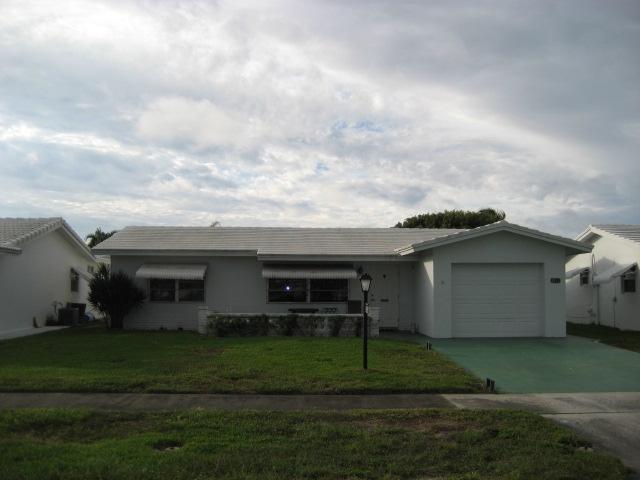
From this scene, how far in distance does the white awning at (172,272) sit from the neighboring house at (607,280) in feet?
46.7

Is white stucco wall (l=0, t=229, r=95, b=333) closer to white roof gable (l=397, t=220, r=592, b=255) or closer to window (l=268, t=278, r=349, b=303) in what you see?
window (l=268, t=278, r=349, b=303)

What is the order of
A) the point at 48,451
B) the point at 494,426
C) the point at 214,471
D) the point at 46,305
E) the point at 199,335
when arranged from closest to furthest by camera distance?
the point at 214,471 < the point at 48,451 < the point at 494,426 < the point at 199,335 < the point at 46,305

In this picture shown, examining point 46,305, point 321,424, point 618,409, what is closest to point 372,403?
point 321,424

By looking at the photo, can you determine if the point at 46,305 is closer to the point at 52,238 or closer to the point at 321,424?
the point at 52,238

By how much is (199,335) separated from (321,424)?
11.0 m

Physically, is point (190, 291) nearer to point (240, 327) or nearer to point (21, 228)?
point (240, 327)

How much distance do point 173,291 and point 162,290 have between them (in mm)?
394

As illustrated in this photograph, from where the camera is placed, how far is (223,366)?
11789mm

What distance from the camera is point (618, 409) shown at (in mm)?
8766

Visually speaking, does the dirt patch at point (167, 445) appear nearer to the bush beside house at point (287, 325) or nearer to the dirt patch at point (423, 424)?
the dirt patch at point (423, 424)

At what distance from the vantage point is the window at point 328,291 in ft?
68.2

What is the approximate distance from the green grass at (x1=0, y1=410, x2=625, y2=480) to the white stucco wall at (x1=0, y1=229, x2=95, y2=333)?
12501 millimetres

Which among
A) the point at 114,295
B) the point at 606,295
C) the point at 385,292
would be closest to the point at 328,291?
the point at 385,292

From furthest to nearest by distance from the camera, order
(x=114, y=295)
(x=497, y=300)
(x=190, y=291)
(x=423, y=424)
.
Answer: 1. (x=190, y=291)
2. (x=114, y=295)
3. (x=497, y=300)
4. (x=423, y=424)
